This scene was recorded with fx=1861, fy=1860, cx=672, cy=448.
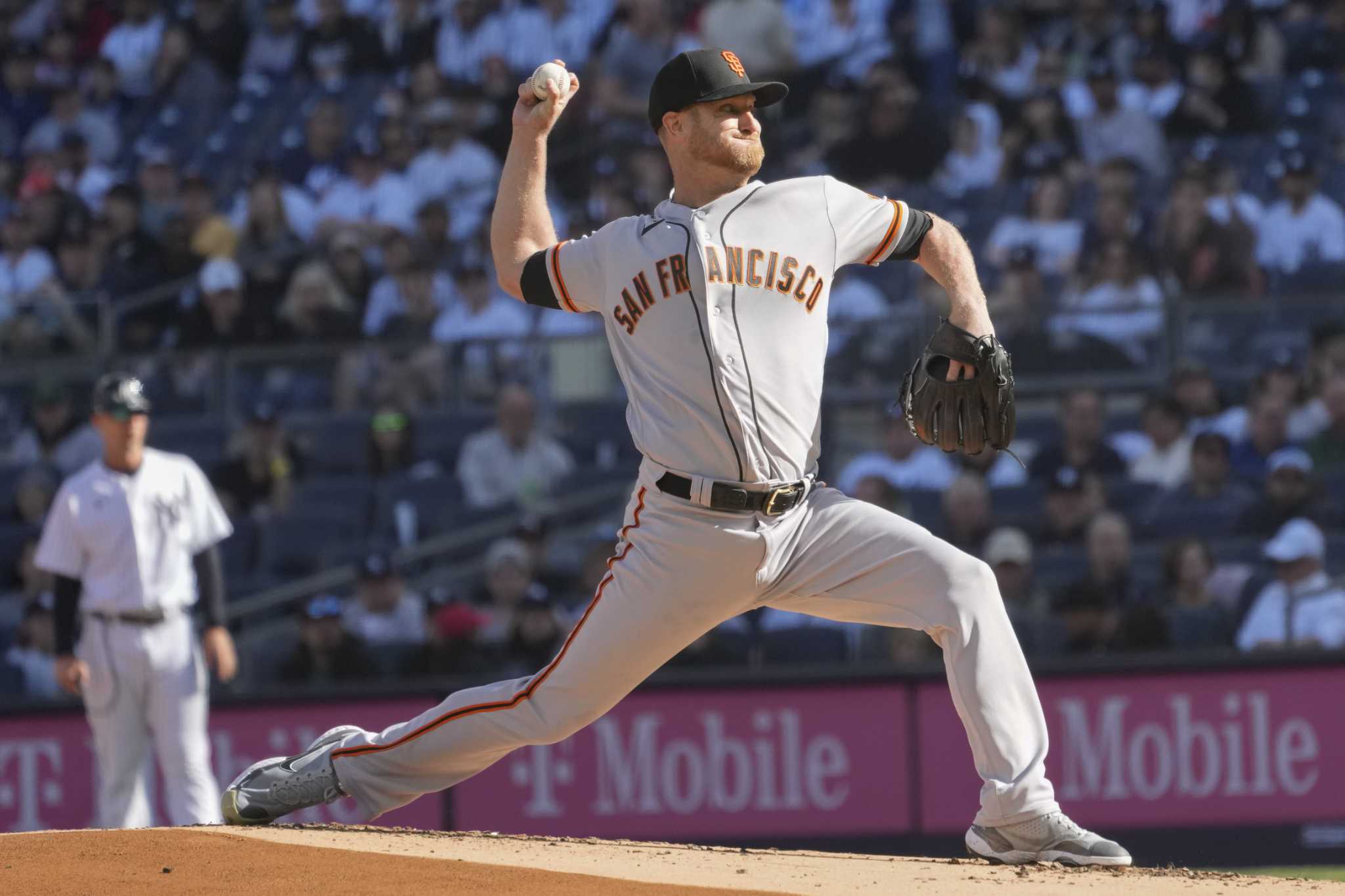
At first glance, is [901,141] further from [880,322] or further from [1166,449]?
[1166,449]

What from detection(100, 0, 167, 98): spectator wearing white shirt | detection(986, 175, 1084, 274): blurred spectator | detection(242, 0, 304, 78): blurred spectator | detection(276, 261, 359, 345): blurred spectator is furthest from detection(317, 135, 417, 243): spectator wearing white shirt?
detection(986, 175, 1084, 274): blurred spectator

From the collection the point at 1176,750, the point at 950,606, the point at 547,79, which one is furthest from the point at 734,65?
the point at 1176,750

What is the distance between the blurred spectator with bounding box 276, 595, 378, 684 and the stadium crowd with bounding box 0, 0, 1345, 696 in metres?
0.02

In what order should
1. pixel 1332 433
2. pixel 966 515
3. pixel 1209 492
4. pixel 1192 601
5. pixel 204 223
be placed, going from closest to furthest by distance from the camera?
1. pixel 1192 601
2. pixel 966 515
3. pixel 1209 492
4. pixel 1332 433
5. pixel 204 223

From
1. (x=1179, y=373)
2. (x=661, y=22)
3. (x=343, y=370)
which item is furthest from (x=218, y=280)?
(x=1179, y=373)

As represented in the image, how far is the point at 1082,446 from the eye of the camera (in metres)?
9.59

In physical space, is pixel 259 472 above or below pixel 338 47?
below

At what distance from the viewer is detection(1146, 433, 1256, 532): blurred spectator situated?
9203 millimetres

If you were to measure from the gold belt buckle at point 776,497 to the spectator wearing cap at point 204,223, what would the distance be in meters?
8.90

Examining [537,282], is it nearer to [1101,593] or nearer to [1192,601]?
[1101,593]

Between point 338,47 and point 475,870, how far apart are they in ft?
38.0

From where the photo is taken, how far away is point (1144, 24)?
1242cm

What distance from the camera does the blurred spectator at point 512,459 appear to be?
10180 millimetres

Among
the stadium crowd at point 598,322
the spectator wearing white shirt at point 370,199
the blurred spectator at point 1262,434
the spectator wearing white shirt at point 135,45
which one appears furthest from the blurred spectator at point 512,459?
the spectator wearing white shirt at point 135,45
